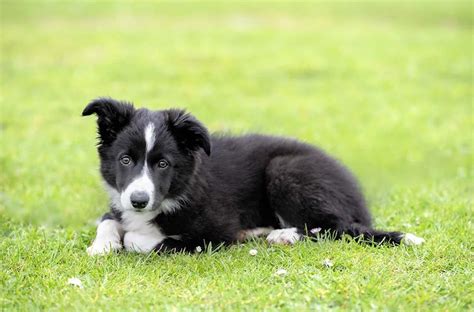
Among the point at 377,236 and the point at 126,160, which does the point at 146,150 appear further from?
the point at 377,236

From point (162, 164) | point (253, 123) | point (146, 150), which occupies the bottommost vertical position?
point (253, 123)

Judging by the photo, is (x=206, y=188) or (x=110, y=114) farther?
(x=206, y=188)

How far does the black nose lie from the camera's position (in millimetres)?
5715

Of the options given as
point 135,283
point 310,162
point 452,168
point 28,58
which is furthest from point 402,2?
point 135,283

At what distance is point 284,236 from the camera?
6.54 m

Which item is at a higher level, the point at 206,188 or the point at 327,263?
the point at 206,188

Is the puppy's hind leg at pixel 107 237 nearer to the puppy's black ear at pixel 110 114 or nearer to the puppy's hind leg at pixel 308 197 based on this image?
the puppy's black ear at pixel 110 114

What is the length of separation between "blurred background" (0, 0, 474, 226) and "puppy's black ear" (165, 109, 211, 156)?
6.03ft

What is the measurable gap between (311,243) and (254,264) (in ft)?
2.26

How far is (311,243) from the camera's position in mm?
6344

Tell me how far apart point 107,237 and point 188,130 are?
4.01 ft

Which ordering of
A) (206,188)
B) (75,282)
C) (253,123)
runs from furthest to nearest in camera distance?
1. (253,123)
2. (206,188)
3. (75,282)

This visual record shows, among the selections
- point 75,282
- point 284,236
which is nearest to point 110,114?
point 75,282

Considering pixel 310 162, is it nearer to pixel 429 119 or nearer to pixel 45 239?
pixel 45 239
